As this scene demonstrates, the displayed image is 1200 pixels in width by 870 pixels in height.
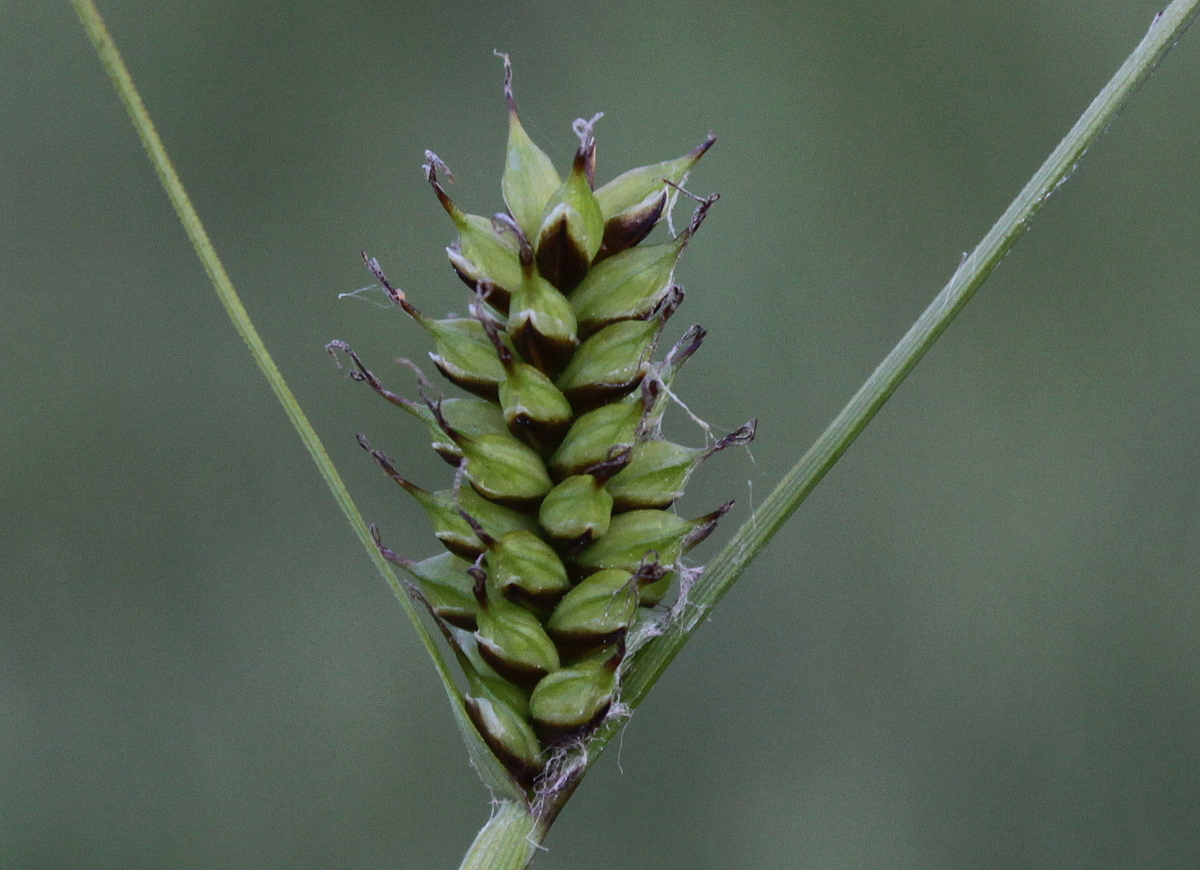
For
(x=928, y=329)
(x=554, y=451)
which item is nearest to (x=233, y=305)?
(x=554, y=451)

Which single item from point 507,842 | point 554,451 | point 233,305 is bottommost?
point 507,842

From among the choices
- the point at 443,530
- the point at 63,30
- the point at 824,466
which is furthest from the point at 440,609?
the point at 63,30

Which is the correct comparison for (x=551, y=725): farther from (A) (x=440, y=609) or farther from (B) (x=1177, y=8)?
(B) (x=1177, y=8)

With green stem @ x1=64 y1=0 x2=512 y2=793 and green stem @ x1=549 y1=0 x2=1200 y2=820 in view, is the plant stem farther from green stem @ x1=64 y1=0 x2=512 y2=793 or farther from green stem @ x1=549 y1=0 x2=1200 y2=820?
green stem @ x1=549 y1=0 x2=1200 y2=820

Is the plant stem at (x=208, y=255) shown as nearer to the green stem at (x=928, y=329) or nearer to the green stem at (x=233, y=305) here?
the green stem at (x=233, y=305)

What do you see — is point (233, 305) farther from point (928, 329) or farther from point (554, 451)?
point (928, 329)

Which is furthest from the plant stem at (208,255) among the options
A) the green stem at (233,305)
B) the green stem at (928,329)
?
the green stem at (928,329)
